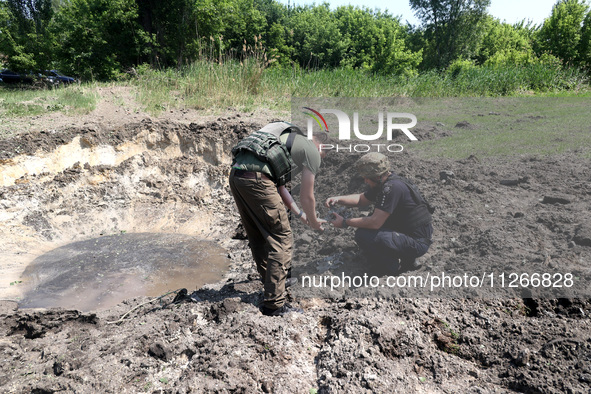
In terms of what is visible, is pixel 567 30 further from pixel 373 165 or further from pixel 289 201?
pixel 289 201

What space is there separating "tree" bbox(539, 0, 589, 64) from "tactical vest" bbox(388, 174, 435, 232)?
19.4m

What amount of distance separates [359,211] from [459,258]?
103 cm

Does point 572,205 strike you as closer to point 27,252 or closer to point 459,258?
point 459,258

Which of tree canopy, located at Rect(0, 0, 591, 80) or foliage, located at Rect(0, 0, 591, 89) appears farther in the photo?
tree canopy, located at Rect(0, 0, 591, 80)

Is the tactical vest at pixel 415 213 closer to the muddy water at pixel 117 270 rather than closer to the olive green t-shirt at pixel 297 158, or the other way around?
the olive green t-shirt at pixel 297 158

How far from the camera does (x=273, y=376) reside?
2.75 metres

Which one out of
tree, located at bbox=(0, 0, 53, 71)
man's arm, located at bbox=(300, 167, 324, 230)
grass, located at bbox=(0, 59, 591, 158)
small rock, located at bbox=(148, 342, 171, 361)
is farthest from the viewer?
tree, located at bbox=(0, 0, 53, 71)

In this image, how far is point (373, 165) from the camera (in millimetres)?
3393

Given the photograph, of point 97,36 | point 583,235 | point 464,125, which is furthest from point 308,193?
point 97,36

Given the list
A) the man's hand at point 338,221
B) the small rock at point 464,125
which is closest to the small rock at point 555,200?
the small rock at point 464,125

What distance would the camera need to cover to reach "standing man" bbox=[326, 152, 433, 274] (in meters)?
3.37

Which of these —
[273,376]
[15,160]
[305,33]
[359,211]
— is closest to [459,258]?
[359,211]

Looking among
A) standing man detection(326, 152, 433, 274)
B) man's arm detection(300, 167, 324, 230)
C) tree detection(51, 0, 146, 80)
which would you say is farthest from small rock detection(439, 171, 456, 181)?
tree detection(51, 0, 146, 80)

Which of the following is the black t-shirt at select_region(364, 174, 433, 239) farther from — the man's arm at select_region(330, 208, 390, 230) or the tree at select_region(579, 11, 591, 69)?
→ the tree at select_region(579, 11, 591, 69)
